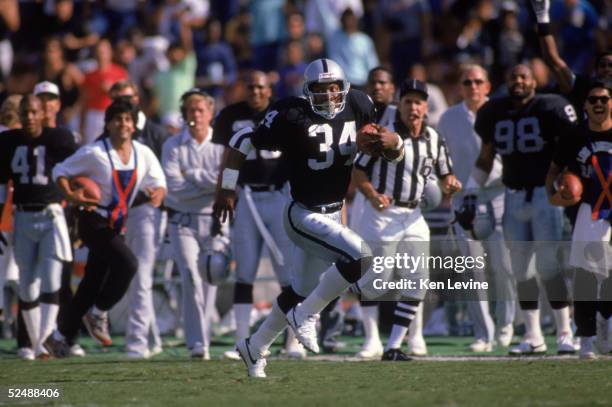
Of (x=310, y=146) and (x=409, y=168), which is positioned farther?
(x=409, y=168)

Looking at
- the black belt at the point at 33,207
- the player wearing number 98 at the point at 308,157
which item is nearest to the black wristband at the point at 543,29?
the player wearing number 98 at the point at 308,157

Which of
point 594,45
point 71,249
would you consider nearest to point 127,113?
point 71,249

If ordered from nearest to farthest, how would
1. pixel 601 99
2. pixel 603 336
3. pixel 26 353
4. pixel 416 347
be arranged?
pixel 601 99 < pixel 603 336 < pixel 416 347 < pixel 26 353

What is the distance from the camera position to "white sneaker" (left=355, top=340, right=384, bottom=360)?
10.9 m

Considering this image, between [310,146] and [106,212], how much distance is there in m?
2.75

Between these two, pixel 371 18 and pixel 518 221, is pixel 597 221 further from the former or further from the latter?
pixel 371 18

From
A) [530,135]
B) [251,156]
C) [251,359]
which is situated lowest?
[251,359]

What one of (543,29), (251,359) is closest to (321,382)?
(251,359)

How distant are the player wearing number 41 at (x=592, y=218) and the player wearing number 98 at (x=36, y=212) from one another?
4057 millimetres

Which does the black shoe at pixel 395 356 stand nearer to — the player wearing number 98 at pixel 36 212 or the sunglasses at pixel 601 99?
the sunglasses at pixel 601 99

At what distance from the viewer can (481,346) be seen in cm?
1136

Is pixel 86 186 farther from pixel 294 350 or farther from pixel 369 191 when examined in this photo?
pixel 369 191

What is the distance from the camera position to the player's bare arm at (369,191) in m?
10.5

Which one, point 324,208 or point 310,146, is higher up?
point 310,146
